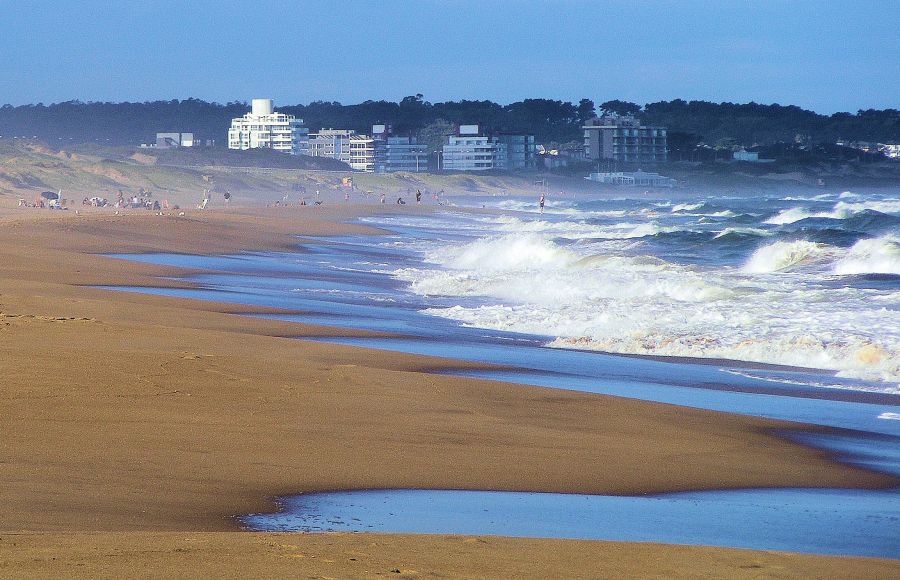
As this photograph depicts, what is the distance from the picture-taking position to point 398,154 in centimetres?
18762

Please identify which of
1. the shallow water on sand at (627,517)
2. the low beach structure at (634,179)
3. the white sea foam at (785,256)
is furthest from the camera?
the low beach structure at (634,179)

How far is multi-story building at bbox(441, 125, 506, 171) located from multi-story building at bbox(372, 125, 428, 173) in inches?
327

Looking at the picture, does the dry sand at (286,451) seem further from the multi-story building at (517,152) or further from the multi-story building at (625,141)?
the multi-story building at (625,141)

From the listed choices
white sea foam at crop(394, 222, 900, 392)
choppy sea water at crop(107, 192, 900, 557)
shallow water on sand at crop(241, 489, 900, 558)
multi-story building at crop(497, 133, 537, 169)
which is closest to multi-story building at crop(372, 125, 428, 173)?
multi-story building at crop(497, 133, 537, 169)

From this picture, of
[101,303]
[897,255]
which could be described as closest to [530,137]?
[897,255]

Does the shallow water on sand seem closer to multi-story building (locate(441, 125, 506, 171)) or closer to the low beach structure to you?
the low beach structure

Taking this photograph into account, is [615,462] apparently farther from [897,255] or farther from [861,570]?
[897,255]

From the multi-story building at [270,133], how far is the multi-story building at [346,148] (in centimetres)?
212

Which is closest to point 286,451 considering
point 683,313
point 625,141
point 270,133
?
point 683,313

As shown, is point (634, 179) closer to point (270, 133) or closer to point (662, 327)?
point (270, 133)

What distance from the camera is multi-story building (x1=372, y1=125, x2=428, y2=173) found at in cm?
18525

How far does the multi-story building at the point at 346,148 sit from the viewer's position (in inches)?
7082

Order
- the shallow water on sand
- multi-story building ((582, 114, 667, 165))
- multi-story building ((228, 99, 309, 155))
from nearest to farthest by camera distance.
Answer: the shallow water on sand < multi-story building ((582, 114, 667, 165)) < multi-story building ((228, 99, 309, 155))

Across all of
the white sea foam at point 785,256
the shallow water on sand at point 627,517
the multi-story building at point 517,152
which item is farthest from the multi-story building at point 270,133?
the shallow water on sand at point 627,517
